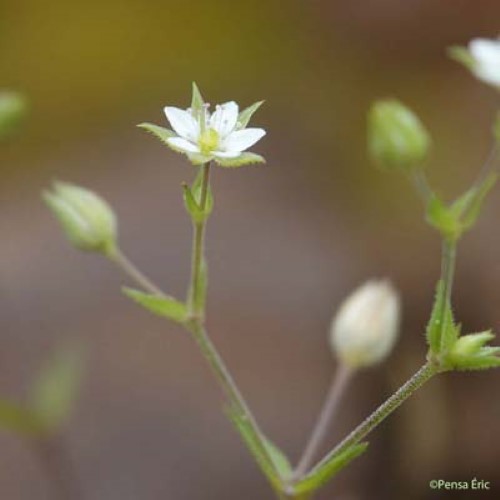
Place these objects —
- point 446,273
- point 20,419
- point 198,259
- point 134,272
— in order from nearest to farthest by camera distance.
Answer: point 446,273 < point 198,259 < point 134,272 < point 20,419

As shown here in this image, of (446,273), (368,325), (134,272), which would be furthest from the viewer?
(368,325)

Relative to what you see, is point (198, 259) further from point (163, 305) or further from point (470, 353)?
point (470, 353)

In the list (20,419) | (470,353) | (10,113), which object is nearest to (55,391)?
(20,419)

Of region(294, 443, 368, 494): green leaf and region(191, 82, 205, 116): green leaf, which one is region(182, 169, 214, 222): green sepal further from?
region(294, 443, 368, 494): green leaf

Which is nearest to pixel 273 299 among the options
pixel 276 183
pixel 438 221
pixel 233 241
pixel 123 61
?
pixel 233 241

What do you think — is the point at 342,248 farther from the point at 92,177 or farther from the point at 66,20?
the point at 66,20
